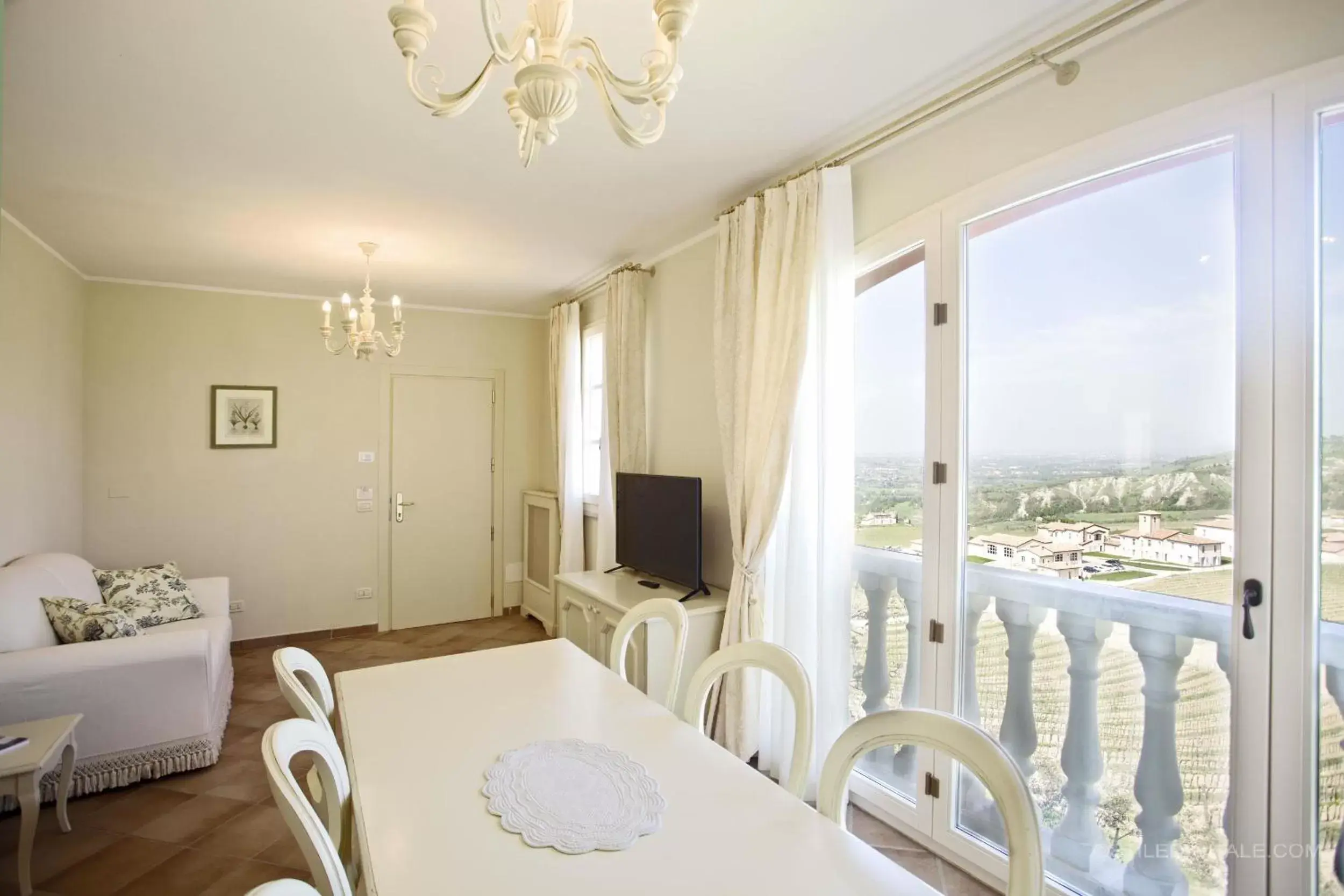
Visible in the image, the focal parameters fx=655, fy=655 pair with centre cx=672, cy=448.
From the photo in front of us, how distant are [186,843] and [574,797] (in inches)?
83.0

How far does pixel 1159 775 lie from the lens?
5.68ft

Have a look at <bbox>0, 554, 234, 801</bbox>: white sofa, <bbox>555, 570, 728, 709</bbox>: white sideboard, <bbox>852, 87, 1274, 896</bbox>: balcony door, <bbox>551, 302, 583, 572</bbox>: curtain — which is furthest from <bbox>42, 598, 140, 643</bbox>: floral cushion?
<bbox>852, 87, 1274, 896</bbox>: balcony door

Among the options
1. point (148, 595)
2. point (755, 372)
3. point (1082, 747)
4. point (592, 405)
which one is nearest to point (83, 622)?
point (148, 595)

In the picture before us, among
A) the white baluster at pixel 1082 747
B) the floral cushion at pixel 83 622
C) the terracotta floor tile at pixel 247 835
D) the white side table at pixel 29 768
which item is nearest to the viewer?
the white baluster at pixel 1082 747

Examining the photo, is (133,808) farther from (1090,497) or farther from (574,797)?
(1090,497)

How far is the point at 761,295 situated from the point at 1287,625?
6.37 feet

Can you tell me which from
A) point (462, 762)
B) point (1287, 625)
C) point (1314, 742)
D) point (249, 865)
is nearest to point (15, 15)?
point (462, 762)

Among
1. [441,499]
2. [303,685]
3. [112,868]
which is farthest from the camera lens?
[441,499]

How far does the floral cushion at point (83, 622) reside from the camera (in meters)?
2.85

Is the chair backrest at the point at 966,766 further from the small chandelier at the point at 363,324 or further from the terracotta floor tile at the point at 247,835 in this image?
the small chandelier at the point at 363,324

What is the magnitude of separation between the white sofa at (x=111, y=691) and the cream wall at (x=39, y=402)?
0.61m

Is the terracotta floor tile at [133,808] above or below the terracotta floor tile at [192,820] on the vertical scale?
above

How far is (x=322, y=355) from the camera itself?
5.08 meters

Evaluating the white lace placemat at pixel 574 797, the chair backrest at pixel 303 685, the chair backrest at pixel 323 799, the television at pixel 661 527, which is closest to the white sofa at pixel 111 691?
the chair backrest at pixel 303 685
